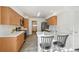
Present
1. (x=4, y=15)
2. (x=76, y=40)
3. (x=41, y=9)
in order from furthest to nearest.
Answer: (x=41, y=9)
(x=76, y=40)
(x=4, y=15)

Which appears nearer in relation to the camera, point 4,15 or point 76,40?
point 4,15

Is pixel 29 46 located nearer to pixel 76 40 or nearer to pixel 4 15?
pixel 4 15

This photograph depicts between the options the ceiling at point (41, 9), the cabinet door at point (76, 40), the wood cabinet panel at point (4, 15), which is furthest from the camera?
the ceiling at point (41, 9)

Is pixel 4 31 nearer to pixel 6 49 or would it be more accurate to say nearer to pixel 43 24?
pixel 6 49

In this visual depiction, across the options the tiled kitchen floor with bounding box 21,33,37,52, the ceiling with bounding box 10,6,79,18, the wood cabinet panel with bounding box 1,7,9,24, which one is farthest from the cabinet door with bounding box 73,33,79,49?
the wood cabinet panel with bounding box 1,7,9,24

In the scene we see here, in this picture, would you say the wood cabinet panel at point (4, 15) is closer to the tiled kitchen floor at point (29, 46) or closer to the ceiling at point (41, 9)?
the ceiling at point (41, 9)

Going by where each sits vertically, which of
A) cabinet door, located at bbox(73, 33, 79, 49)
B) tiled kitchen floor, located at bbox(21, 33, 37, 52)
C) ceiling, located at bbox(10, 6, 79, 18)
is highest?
ceiling, located at bbox(10, 6, 79, 18)

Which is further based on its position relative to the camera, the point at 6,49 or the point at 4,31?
the point at 4,31

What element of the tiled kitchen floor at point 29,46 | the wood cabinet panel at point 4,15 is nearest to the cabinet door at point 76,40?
the tiled kitchen floor at point 29,46

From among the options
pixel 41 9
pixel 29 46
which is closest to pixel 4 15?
pixel 41 9

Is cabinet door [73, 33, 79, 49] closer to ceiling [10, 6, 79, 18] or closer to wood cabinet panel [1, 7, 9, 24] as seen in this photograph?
ceiling [10, 6, 79, 18]
